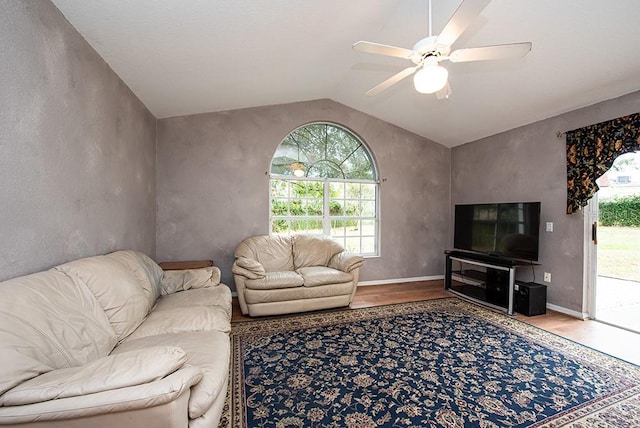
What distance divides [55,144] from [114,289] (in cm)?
100

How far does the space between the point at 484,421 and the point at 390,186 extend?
369 cm

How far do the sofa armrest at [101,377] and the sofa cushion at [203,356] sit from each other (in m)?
0.19

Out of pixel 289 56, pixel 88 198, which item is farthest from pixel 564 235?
pixel 88 198

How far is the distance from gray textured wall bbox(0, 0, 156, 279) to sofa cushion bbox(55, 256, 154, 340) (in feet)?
0.68

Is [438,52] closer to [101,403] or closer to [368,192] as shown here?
[101,403]

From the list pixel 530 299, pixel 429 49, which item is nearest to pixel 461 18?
pixel 429 49

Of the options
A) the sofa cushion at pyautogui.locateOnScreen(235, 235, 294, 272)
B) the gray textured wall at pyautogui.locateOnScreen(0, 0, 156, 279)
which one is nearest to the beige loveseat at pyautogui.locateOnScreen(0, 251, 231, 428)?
the gray textured wall at pyautogui.locateOnScreen(0, 0, 156, 279)

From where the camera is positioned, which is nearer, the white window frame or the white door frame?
the white door frame

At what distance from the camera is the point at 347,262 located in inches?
144

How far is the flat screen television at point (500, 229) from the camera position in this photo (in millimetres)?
3576

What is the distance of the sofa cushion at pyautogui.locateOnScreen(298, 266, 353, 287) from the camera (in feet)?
11.2

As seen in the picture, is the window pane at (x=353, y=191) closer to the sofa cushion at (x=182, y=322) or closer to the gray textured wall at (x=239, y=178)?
the gray textured wall at (x=239, y=178)

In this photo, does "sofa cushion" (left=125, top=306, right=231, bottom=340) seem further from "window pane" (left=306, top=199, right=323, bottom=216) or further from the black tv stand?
the black tv stand

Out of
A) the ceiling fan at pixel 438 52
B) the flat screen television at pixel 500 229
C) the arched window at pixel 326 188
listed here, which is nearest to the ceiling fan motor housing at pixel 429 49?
the ceiling fan at pixel 438 52
